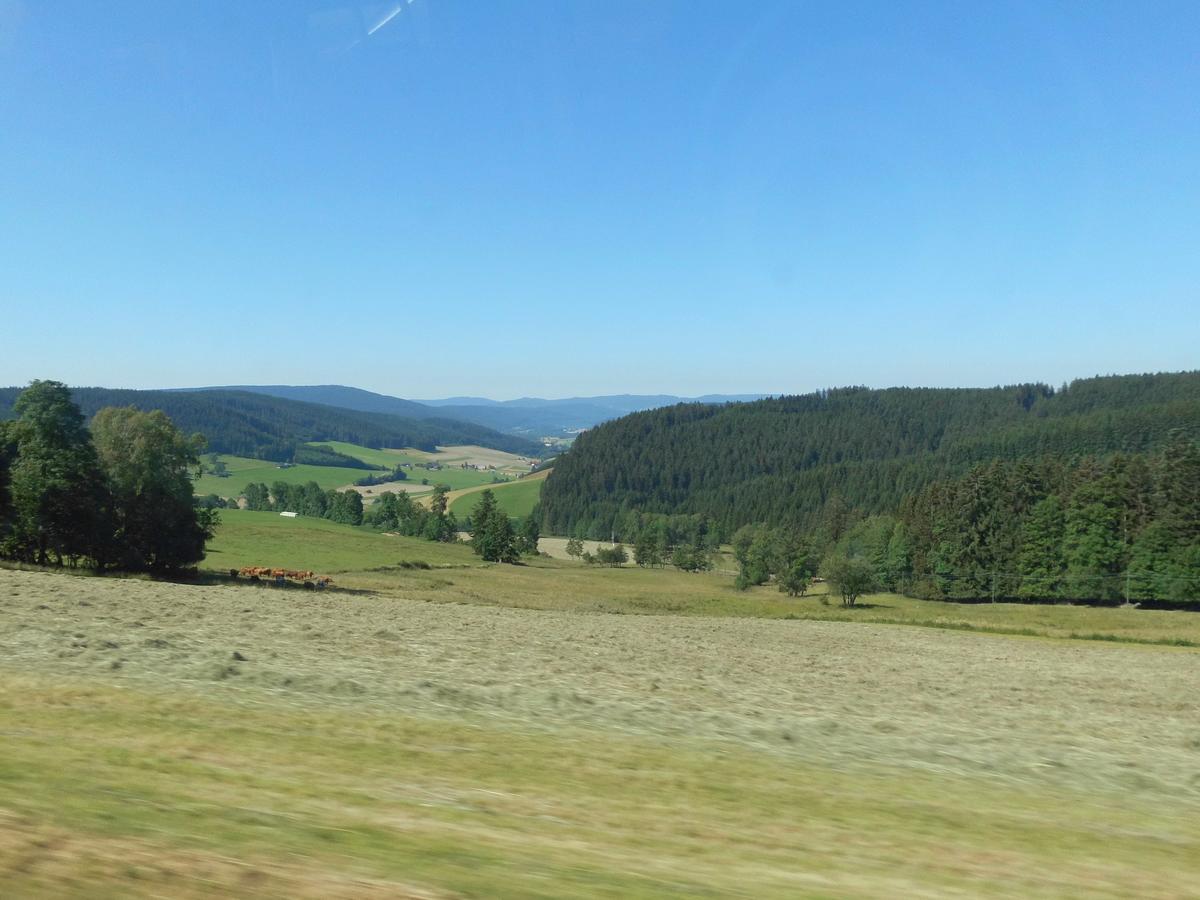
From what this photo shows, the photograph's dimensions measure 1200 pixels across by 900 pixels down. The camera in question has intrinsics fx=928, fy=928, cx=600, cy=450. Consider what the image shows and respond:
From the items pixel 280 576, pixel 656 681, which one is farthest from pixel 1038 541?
pixel 656 681

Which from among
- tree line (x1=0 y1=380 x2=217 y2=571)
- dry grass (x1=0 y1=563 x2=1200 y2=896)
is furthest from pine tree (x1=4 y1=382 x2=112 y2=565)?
dry grass (x1=0 y1=563 x2=1200 y2=896)

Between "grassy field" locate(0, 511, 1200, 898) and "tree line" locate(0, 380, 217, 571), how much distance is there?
27696mm

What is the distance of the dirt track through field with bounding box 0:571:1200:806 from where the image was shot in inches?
541

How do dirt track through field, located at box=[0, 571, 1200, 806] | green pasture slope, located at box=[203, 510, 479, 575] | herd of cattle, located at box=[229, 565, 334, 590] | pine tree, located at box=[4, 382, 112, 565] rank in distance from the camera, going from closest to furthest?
dirt track through field, located at box=[0, 571, 1200, 806], pine tree, located at box=[4, 382, 112, 565], herd of cattle, located at box=[229, 565, 334, 590], green pasture slope, located at box=[203, 510, 479, 575]

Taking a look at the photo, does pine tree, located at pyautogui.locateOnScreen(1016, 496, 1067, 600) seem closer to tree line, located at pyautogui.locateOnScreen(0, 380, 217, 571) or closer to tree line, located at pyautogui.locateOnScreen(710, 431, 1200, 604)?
tree line, located at pyautogui.locateOnScreen(710, 431, 1200, 604)

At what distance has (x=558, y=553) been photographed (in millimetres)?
154000

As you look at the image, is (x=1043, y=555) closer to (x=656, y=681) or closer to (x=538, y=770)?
(x=656, y=681)

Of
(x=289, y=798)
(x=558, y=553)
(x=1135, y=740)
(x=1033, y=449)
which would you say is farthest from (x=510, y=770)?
(x=1033, y=449)

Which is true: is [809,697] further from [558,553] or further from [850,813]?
[558,553]

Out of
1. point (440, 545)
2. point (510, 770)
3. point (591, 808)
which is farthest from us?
point (440, 545)

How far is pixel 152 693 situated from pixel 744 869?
923 cm

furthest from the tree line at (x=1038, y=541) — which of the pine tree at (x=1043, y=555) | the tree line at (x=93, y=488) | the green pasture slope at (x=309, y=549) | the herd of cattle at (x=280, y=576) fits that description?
the tree line at (x=93, y=488)

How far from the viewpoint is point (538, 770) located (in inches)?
418

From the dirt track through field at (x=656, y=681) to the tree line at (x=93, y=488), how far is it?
19918 millimetres
